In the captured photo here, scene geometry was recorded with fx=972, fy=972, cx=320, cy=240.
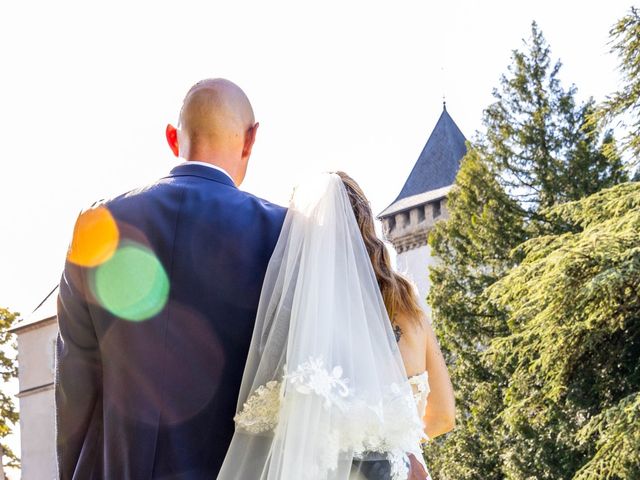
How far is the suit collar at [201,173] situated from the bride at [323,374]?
18 cm

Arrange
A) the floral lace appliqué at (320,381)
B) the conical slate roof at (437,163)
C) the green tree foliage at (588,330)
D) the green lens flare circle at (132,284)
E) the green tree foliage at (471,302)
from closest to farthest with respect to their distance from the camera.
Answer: the floral lace appliqué at (320,381) → the green lens flare circle at (132,284) → the green tree foliage at (588,330) → the green tree foliage at (471,302) → the conical slate roof at (437,163)

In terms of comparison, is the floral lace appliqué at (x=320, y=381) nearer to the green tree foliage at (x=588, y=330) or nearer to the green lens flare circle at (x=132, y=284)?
the green lens flare circle at (x=132, y=284)

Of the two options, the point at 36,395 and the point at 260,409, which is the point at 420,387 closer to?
the point at 260,409

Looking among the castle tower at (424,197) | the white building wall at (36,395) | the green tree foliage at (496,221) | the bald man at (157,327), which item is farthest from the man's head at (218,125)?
the castle tower at (424,197)

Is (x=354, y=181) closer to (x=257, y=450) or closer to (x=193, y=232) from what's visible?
(x=193, y=232)

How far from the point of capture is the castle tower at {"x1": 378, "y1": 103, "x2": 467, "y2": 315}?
39.2 metres

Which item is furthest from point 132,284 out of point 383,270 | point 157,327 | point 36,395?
point 36,395

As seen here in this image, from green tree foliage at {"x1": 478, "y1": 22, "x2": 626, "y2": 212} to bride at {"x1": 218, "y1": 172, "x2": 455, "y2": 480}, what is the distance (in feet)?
71.4

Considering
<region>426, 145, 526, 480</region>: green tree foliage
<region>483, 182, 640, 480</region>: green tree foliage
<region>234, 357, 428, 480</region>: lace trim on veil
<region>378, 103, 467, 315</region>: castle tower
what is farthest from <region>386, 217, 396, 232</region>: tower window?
<region>234, 357, 428, 480</region>: lace trim on veil

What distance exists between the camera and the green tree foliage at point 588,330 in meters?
13.5

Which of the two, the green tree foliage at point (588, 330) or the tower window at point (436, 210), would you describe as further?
the tower window at point (436, 210)

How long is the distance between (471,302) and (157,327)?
74.7ft

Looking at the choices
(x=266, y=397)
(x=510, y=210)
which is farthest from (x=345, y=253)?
(x=510, y=210)

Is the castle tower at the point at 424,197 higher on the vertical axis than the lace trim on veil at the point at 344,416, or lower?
higher
